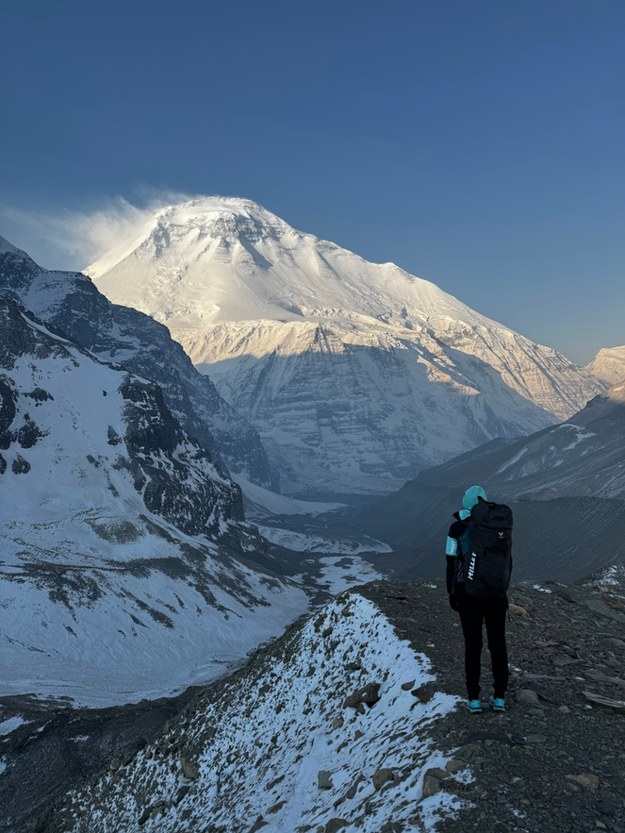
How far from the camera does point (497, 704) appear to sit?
42.7 feet

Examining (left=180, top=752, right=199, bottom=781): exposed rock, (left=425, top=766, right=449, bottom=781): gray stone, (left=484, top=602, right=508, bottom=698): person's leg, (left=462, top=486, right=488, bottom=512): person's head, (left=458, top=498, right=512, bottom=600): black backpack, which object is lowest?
(left=180, top=752, right=199, bottom=781): exposed rock

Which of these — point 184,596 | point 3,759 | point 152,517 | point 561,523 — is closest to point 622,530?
point 561,523

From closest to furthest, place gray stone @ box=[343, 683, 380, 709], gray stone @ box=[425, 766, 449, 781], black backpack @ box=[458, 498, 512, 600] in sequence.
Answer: gray stone @ box=[425, 766, 449, 781] → black backpack @ box=[458, 498, 512, 600] → gray stone @ box=[343, 683, 380, 709]

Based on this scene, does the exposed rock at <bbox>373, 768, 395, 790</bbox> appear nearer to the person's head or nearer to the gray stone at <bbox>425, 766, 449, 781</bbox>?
the gray stone at <bbox>425, 766, 449, 781</bbox>

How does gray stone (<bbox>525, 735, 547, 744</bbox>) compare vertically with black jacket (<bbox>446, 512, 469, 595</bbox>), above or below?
below

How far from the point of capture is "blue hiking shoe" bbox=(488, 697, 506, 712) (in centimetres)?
1299

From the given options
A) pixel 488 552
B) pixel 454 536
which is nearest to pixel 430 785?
pixel 488 552

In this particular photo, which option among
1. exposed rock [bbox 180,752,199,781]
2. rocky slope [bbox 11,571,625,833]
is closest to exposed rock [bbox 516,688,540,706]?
rocky slope [bbox 11,571,625,833]

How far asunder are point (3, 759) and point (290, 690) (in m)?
44.7

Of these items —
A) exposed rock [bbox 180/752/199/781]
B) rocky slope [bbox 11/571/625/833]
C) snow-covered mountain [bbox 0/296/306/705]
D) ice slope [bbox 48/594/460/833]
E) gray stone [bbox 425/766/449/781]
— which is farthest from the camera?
snow-covered mountain [bbox 0/296/306/705]

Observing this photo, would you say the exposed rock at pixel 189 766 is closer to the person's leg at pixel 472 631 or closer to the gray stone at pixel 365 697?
the gray stone at pixel 365 697

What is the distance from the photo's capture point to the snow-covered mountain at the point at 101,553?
95925mm

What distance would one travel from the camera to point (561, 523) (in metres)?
160

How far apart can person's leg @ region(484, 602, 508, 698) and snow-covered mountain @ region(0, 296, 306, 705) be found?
79536 millimetres
